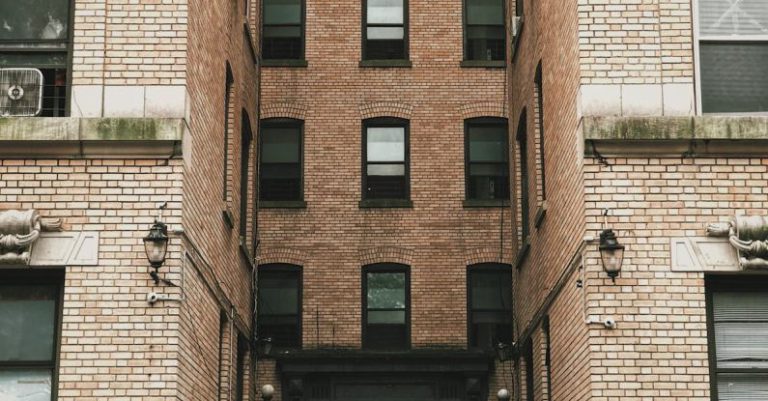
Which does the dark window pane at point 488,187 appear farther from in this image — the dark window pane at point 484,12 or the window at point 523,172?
the dark window pane at point 484,12

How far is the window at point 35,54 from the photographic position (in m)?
13.7

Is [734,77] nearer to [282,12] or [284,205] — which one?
[284,205]

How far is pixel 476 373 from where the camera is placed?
23344 millimetres

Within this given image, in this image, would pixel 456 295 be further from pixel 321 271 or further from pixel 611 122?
pixel 611 122

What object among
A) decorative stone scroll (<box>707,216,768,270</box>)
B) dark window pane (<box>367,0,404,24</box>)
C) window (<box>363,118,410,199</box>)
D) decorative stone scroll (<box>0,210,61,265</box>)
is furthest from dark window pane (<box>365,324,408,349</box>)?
decorative stone scroll (<box>0,210,61,265</box>)

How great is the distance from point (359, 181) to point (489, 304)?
3371 millimetres

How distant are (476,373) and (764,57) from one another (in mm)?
10844

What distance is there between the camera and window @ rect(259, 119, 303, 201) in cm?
2455

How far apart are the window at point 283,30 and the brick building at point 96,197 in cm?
1081

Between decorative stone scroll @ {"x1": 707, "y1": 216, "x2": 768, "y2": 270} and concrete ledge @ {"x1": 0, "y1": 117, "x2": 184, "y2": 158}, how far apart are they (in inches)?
223

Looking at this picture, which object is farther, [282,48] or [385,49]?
[385,49]

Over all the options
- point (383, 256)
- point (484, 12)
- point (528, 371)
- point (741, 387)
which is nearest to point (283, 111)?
point (383, 256)

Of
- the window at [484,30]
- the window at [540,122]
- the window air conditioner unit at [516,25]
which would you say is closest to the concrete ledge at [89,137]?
the window at [540,122]

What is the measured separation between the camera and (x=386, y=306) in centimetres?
2416
